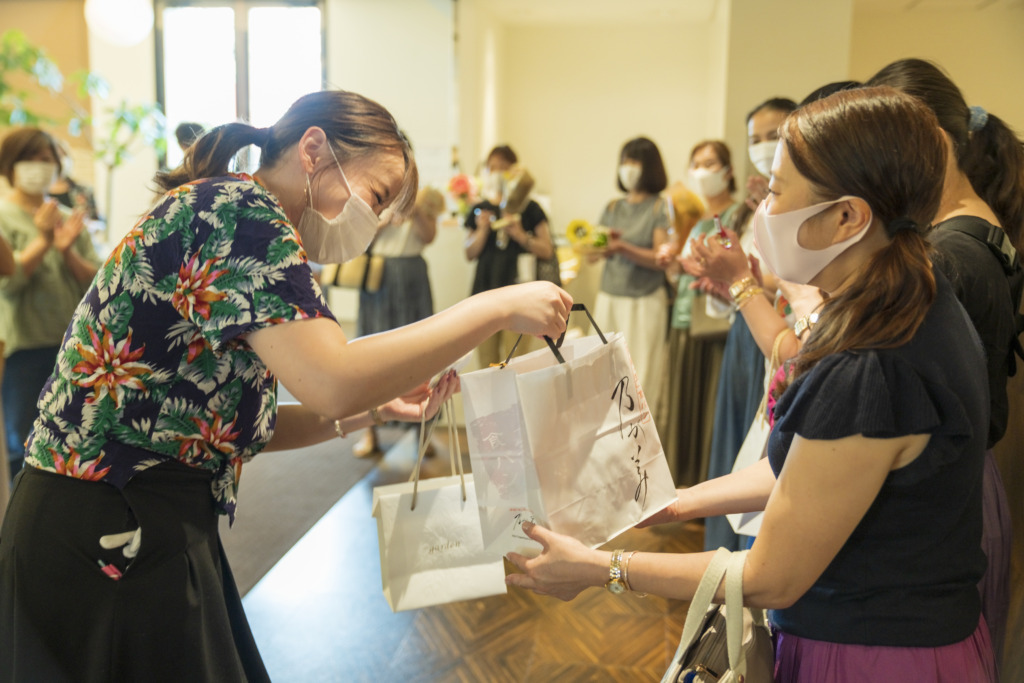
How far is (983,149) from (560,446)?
1.11 metres

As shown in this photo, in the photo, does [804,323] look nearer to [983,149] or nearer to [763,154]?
[983,149]

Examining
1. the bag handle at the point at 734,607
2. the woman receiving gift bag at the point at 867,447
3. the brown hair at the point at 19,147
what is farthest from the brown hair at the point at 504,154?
the bag handle at the point at 734,607

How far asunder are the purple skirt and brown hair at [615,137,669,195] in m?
3.10

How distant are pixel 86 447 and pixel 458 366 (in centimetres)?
56

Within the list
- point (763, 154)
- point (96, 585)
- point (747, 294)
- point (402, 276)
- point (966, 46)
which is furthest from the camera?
point (402, 276)

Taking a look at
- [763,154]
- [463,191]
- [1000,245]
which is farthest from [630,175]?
[1000,245]

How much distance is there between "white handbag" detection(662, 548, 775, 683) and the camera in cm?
94

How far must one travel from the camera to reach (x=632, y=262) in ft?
12.4

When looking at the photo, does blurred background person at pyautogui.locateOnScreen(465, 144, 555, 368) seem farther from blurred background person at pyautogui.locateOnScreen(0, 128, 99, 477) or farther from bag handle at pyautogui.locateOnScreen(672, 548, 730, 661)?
bag handle at pyautogui.locateOnScreen(672, 548, 730, 661)

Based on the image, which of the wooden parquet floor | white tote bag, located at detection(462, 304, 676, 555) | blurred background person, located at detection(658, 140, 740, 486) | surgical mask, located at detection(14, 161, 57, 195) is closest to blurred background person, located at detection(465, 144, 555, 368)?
blurred background person, located at detection(658, 140, 740, 486)

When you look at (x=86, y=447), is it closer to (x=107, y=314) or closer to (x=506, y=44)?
(x=107, y=314)

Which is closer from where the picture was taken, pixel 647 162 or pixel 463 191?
pixel 647 162

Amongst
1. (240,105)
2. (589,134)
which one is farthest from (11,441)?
(589,134)

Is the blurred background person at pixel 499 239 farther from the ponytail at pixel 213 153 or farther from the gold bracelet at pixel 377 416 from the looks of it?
the ponytail at pixel 213 153
